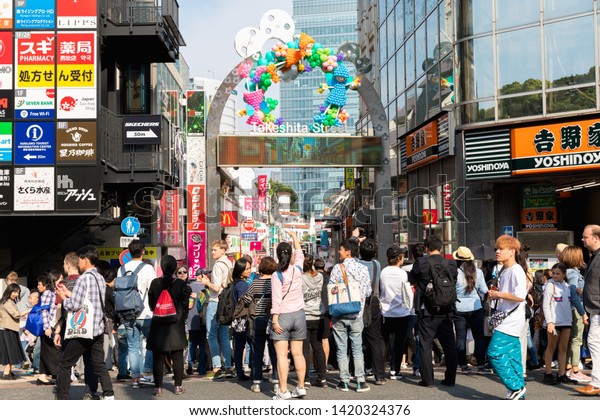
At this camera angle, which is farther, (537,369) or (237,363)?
(537,369)

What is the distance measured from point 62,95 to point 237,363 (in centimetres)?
1203

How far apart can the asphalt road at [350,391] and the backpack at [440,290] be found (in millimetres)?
1079

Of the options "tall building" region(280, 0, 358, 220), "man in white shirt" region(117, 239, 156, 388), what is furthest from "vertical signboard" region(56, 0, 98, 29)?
"tall building" region(280, 0, 358, 220)

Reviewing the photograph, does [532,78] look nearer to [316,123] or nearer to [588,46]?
[588,46]

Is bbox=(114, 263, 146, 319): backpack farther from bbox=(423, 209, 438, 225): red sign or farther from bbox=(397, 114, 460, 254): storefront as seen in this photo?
bbox=(423, 209, 438, 225): red sign

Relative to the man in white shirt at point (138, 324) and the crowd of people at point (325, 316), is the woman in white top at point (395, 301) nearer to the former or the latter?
the crowd of people at point (325, 316)

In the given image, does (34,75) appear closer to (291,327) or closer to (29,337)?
(29,337)

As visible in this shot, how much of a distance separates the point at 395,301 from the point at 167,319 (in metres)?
3.12

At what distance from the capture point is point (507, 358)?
7723mm

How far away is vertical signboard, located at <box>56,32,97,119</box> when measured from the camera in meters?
19.4

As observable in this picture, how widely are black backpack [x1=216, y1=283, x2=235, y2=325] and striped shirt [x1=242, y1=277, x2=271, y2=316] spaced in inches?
16.9

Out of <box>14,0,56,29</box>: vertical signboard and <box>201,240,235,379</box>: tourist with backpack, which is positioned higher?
<box>14,0,56,29</box>: vertical signboard

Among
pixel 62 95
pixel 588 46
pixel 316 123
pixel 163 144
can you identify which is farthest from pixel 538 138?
pixel 62 95

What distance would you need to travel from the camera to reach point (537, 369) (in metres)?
11.0
